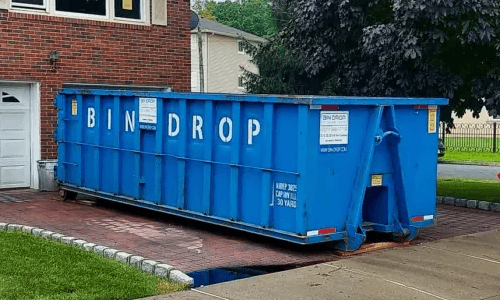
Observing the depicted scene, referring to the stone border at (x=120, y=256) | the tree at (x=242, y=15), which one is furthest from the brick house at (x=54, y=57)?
the tree at (x=242, y=15)

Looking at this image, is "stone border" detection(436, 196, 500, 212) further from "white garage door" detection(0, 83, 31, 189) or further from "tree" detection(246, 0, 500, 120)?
"white garage door" detection(0, 83, 31, 189)

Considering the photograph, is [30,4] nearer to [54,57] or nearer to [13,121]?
[54,57]

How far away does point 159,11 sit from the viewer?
1688cm

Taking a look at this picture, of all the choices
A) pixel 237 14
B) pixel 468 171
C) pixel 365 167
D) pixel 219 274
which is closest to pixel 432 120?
pixel 365 167

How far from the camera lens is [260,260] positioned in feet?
30.7

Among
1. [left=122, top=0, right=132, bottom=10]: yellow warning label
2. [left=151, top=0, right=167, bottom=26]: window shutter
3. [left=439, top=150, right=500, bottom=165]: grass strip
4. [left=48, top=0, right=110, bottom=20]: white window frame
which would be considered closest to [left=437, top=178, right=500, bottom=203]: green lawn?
[left=151, top=0, right=167, bottom=26]: window shutter

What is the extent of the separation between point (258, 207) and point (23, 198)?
5928mm

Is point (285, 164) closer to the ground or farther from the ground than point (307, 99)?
closer to the ground

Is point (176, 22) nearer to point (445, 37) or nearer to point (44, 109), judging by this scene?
point (44, 109)

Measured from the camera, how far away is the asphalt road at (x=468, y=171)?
2316 cm

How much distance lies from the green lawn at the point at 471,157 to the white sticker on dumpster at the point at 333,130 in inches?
855

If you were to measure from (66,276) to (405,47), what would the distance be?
295 inches

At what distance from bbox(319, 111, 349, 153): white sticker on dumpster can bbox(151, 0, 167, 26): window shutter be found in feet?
26.7

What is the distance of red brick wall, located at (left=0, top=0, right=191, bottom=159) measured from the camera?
49.0ft
